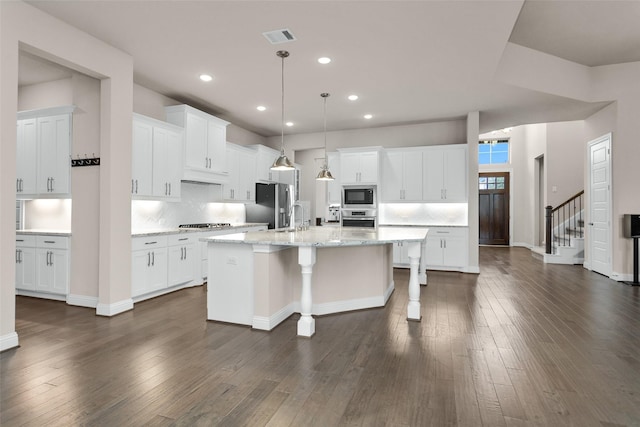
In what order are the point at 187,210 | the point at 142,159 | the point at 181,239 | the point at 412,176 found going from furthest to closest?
the point at 412,176, the point at 187,210, the point at 181,239, the point at 142,159

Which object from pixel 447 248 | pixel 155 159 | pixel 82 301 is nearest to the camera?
pixel 82 301

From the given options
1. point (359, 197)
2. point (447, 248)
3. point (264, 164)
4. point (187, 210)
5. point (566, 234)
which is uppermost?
point (264, 164)

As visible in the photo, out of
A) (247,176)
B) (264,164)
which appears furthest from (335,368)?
(264,164)

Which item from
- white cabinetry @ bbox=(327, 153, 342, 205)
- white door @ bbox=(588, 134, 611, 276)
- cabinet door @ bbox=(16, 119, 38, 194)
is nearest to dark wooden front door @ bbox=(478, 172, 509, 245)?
white door @ bbox=(588, 134, 611, 276)

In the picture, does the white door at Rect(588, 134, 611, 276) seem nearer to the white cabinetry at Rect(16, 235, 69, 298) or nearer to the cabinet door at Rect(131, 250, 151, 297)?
the cabinet door at Rect(131, 250, 151, 297)

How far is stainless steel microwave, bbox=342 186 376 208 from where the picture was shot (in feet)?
22.9

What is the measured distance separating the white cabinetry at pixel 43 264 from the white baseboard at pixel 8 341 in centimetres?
131

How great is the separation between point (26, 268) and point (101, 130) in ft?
6.89

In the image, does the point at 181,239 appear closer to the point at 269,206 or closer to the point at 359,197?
the point at 269,206

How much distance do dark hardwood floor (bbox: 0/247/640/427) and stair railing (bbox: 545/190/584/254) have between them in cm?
397

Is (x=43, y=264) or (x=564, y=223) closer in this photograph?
(x=43, y=264)

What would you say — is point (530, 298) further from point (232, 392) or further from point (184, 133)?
point (184, 133)

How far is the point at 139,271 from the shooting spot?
426 centimetres

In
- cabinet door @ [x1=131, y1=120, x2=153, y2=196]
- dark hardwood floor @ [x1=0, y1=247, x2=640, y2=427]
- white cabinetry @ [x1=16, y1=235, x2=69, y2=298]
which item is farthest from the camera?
cabinet door @ [x1=131, y1=120, x2=153, y2=196]
